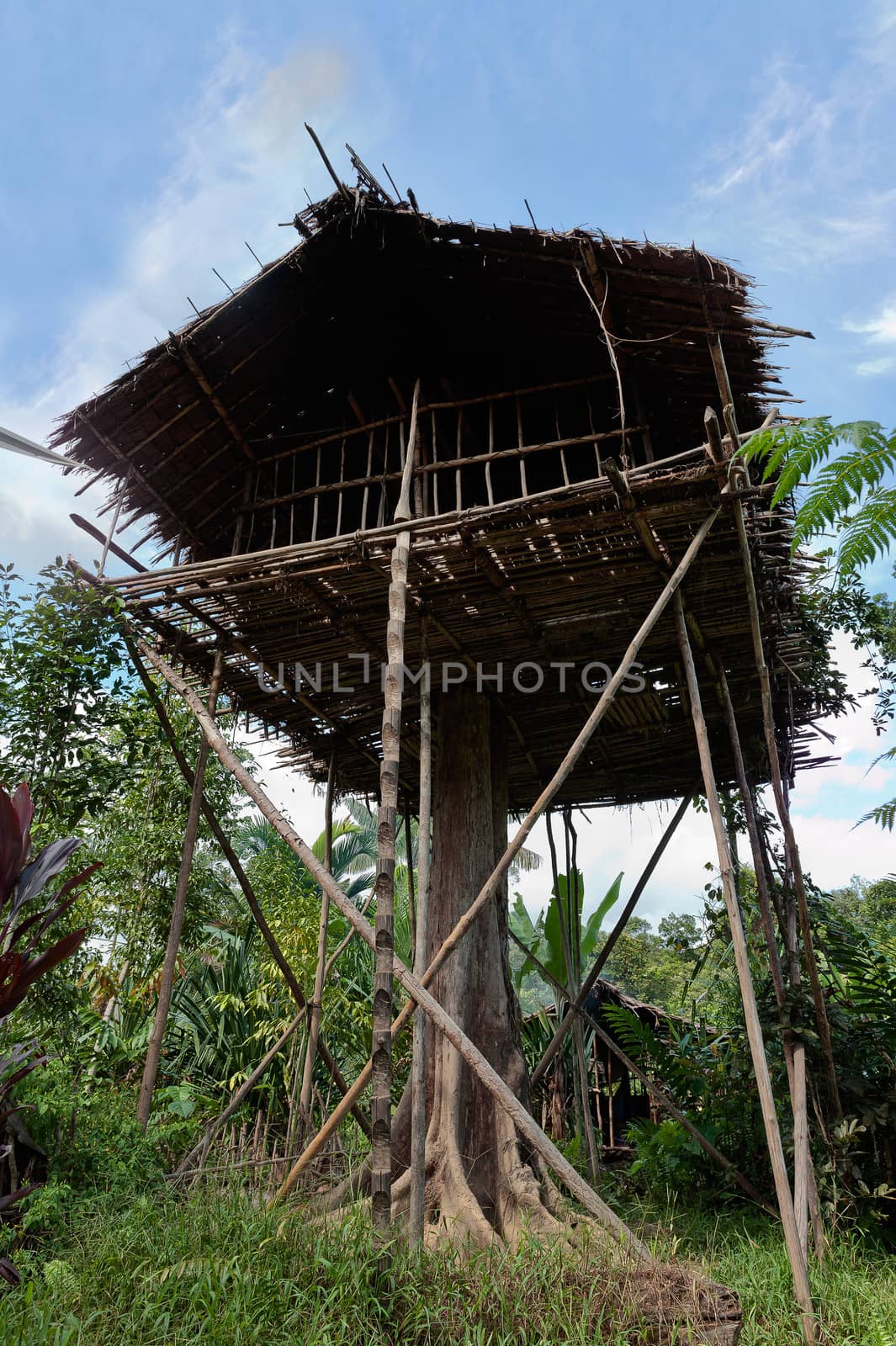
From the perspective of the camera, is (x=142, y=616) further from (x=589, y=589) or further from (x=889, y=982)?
(x=889, y=982)

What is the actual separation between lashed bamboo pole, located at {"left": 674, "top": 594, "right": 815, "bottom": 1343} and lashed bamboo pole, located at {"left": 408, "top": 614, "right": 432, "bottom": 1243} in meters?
1.53

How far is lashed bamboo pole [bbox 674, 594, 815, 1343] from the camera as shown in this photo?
3.99 metres

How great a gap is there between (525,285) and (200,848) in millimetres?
9063

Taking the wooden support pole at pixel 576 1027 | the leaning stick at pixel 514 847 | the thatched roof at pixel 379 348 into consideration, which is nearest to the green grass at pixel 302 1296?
the leaning stick at pixel 514 847

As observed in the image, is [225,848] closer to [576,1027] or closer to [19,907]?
[19,907]

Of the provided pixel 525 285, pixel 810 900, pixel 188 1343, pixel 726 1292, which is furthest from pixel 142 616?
pixel 810 900

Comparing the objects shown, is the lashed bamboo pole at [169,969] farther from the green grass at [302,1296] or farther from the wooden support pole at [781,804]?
the wooden support pole at [781,804]

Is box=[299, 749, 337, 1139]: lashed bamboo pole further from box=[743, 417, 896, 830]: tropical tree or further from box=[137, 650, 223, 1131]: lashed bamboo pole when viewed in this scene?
box=[743, 417, 896, 830]: tropical tree

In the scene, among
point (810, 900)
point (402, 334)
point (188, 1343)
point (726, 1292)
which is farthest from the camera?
point (810, 900)

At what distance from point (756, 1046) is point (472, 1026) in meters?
2.26

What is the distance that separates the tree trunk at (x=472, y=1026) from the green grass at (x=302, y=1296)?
1302 mm

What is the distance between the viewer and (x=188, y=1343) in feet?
9.87

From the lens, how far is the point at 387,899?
4324 millimetres

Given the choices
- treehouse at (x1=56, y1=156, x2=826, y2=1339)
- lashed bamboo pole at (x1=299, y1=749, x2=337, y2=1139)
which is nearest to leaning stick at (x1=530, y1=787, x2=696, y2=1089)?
treehouse at (x1=56, y1=156, x2=826, y2=1339)
